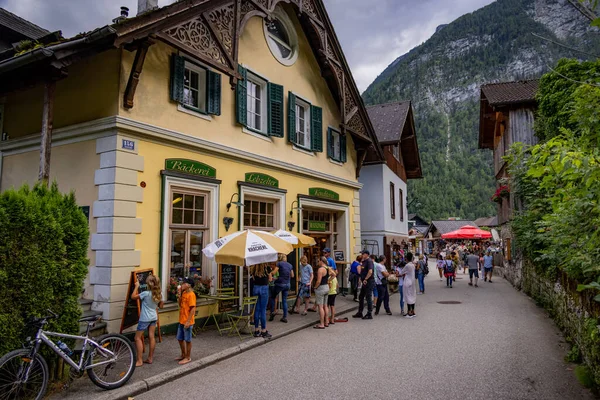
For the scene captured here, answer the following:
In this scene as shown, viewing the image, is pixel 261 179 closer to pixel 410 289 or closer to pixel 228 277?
pixel 228 277

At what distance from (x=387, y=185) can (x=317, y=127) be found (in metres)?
8.51

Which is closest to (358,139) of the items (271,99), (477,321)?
(271,99)

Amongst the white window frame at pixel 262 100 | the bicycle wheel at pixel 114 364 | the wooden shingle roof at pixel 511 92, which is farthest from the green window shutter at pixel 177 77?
the wooden shingle roof at pixel 511 92

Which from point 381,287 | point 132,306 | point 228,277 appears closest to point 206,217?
point 228,277

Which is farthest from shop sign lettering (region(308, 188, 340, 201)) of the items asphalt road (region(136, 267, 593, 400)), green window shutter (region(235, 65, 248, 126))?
asphalt road (region(136, 267, 593, 400))

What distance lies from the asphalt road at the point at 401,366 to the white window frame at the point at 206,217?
2384 mm

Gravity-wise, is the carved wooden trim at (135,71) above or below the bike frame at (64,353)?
above

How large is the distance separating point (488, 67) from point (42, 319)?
653 ft

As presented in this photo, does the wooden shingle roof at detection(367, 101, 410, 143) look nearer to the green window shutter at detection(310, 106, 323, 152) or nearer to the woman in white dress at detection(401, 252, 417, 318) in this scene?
the green window shutter at detection(310, 106, 323, 152)

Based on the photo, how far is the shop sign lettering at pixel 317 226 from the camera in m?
15.1

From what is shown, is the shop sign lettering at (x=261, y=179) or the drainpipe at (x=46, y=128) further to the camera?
the shop sign lettering at (x=261, y=179)

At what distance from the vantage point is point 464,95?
17700 centimetres

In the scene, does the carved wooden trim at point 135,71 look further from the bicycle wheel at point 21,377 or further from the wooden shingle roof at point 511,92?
the wooden shingle roof at point 511,92

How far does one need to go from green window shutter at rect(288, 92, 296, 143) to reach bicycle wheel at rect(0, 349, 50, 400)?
955cm
